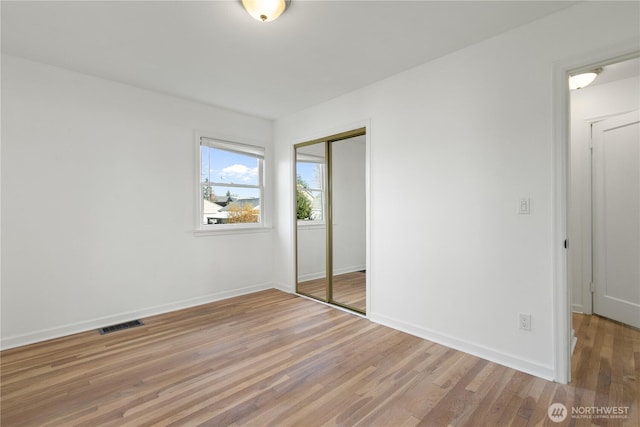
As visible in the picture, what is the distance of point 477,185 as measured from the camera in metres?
2.53

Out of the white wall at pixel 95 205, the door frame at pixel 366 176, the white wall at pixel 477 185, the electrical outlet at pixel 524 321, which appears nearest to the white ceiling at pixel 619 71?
the white wall at pixel 477 185

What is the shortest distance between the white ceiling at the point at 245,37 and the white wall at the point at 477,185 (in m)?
0.22

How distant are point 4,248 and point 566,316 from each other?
4571 millimetres

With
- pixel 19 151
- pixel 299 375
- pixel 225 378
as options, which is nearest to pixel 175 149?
pixel 19 151

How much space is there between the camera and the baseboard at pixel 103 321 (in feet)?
9.00

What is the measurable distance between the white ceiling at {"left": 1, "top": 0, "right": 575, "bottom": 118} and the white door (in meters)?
1.94

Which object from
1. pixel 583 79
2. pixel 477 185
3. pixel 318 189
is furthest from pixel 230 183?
pixel 583 79

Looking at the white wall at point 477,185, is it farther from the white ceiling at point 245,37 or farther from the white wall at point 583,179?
the white wall at point 583,179

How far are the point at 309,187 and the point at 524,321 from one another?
2.89 meters

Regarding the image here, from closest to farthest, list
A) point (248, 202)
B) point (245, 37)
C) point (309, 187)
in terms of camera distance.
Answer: point (245, 37) < point (309, 187) < point (248, 202)

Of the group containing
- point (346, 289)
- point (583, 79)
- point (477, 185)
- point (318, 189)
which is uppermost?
point (583, 79)

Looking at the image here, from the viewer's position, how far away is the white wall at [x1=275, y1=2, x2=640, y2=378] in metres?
2.18

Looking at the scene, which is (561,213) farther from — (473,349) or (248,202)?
(248,202)

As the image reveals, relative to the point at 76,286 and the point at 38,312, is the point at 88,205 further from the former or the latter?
the point at 38,312
